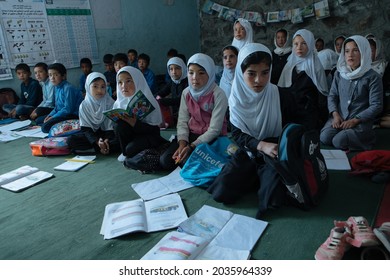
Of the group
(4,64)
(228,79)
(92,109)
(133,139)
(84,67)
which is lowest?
(133,139)

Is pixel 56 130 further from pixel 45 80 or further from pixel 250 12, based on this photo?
pixel 250 12

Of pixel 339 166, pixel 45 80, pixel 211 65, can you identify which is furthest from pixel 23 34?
pixel 339 166

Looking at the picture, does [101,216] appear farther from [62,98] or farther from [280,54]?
[280,54]

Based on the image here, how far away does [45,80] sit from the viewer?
3502 mm

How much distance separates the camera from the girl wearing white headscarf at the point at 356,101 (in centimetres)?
215

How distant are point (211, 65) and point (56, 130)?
1575mm

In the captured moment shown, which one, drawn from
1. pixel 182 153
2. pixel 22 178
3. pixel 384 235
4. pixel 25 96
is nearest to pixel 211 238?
pixel 384 235

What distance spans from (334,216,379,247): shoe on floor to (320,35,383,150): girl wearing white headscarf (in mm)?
1157

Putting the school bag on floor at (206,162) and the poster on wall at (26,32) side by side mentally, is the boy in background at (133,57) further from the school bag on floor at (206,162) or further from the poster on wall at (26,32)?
the school bag on floor at (206,162)

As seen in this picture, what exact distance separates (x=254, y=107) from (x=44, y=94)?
2823 millimetres

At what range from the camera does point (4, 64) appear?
3578 millimetres

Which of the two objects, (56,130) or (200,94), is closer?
(200,94)

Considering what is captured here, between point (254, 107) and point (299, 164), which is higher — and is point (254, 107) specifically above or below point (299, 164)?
Result: above

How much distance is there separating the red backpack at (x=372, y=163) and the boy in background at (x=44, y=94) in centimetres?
320
